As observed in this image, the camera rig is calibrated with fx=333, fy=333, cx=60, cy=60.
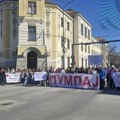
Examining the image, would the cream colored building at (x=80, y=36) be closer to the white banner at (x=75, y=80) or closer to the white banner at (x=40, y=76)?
the white banner at (x=40, y=76)

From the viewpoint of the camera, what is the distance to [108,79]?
2431cm

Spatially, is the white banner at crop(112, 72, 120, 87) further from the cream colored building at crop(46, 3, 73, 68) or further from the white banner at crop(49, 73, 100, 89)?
the cream colored building at crop(46, 3, 73, 68)

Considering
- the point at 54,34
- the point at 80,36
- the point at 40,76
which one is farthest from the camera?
the point at 80,36

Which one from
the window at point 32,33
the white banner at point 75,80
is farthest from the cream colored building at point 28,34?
the white banner at point 75,80

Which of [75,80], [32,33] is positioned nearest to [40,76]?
[75,80]

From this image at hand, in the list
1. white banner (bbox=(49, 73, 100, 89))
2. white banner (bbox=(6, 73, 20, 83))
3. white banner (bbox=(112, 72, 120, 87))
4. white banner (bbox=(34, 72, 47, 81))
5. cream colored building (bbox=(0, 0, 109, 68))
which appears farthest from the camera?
cream colored building (bbox=(0, 0, 109, 68))

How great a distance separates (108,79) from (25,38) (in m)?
23.6

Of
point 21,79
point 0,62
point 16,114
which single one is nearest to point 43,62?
point 0,62

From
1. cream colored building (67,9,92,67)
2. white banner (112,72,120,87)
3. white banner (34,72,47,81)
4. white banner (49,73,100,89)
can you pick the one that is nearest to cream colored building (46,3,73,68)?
cream colored building (67,9,92,67)

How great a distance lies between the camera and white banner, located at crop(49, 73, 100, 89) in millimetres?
24219

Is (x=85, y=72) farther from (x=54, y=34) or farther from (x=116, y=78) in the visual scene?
(x=54, y=34)

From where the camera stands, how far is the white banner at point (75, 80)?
2422cm

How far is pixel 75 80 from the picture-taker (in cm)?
2534

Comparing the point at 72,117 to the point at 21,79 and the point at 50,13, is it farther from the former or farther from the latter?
the point at 50,13
